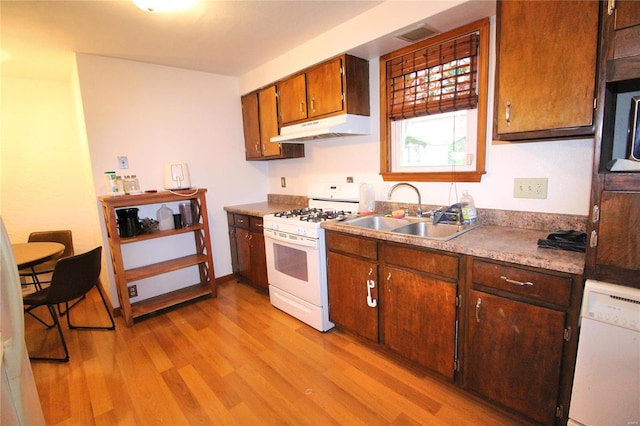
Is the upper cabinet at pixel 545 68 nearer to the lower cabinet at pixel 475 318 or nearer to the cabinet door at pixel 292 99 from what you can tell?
the lower cabinet at pixel 475 318

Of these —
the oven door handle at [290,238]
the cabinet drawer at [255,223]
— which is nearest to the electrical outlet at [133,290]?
the cabinet drawer at [255,223]

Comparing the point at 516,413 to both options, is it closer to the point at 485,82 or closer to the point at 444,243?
the point at 444,243

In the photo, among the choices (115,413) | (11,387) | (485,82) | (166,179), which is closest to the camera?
(11,387)

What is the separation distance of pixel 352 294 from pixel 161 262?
211 cm

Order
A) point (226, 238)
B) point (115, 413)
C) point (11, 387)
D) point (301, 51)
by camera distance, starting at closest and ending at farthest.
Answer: point (11, 387) → point (115, 413) → point (301, 51) → point (226, 238)

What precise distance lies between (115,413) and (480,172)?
8.72 ft

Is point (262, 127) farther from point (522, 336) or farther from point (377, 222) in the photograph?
point (522, 336)

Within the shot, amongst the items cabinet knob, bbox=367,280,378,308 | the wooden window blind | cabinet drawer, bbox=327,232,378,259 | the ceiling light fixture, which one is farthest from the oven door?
the ceiling light fixture

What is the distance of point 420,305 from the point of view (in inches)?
70.9

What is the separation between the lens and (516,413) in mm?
1520

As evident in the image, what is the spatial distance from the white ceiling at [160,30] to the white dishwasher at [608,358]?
2.05 meters

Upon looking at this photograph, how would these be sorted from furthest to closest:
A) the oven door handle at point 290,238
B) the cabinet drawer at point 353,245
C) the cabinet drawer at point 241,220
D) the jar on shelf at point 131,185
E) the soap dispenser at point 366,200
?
1. the cabinet drawer at point 241,220
2. the jar on shelf at point 131,185
3. the soap dispenser at point 366,200
4. the oven door handle at point 290,238
5. the cabinet drawer at point 353,245

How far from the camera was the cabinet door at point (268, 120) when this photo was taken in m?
3.13

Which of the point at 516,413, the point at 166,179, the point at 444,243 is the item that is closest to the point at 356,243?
the point at 444,243
